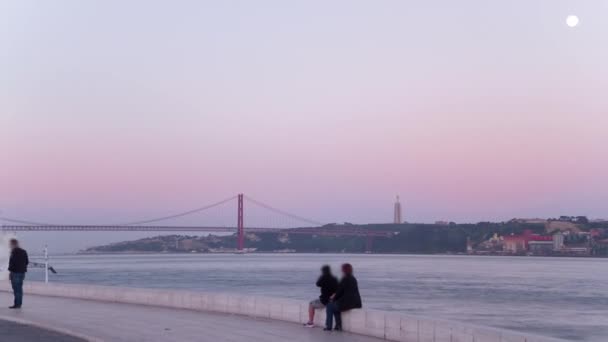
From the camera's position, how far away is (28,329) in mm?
10805

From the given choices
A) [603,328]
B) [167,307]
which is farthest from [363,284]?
Answer: [167,307]

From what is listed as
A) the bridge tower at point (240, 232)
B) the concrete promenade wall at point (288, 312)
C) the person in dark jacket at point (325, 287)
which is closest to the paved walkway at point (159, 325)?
the concrete promenade wall at point (288, 312)

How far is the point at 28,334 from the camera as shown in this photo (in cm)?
1024

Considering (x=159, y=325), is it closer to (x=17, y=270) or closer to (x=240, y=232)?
(x=17, y=270)

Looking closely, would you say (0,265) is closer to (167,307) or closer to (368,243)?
(167,307)

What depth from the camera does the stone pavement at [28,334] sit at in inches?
383

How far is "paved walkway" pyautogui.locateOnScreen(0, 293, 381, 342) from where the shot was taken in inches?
385

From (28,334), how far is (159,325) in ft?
5.11

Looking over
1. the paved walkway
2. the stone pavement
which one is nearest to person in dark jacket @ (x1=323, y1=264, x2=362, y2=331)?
the paved walkway

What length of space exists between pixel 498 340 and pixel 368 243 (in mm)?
65687

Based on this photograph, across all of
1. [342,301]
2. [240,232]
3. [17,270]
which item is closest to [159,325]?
[342,301]

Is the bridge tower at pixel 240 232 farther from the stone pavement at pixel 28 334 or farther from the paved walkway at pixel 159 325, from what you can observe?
the stone pavement at pixel 28 334

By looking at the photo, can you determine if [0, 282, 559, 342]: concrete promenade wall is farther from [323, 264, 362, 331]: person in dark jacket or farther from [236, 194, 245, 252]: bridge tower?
[236, 194, 245, 252]: bridge tower

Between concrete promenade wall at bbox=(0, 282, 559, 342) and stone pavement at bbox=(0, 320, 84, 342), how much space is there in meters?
2.64
